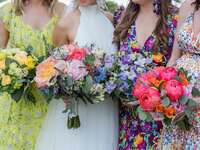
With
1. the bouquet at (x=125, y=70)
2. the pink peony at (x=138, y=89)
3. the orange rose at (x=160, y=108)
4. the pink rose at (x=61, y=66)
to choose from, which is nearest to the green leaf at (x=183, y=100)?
the orange rose at (x=160, y=108)

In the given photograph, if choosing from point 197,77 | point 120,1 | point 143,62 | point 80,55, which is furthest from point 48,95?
point 120,1

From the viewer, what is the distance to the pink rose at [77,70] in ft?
11.8

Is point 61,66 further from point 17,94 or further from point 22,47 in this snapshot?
point 22,47

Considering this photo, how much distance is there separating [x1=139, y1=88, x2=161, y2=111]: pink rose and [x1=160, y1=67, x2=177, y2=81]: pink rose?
11 cm

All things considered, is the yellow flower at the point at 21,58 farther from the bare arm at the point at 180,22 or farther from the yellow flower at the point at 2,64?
the bare arm at the point at 180,22

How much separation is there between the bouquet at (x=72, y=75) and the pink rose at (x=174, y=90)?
23.6 inches

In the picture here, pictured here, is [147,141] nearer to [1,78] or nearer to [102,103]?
[102,103]

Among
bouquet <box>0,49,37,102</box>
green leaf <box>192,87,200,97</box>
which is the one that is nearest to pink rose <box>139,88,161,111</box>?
green leaf <box>192,87,200,97</box>

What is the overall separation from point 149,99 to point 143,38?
0.88 m

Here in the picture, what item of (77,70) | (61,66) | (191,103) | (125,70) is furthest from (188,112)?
(61,66)

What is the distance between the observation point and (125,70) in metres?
3.72

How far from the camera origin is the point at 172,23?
13.0 feet

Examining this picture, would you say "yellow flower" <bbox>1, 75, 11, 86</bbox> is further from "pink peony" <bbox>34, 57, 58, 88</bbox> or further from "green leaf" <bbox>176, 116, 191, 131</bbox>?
"green leaf" <bbox>176, 116, 191, 131</bbox>

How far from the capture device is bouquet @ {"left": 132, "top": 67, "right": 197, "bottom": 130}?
3.22 meters
